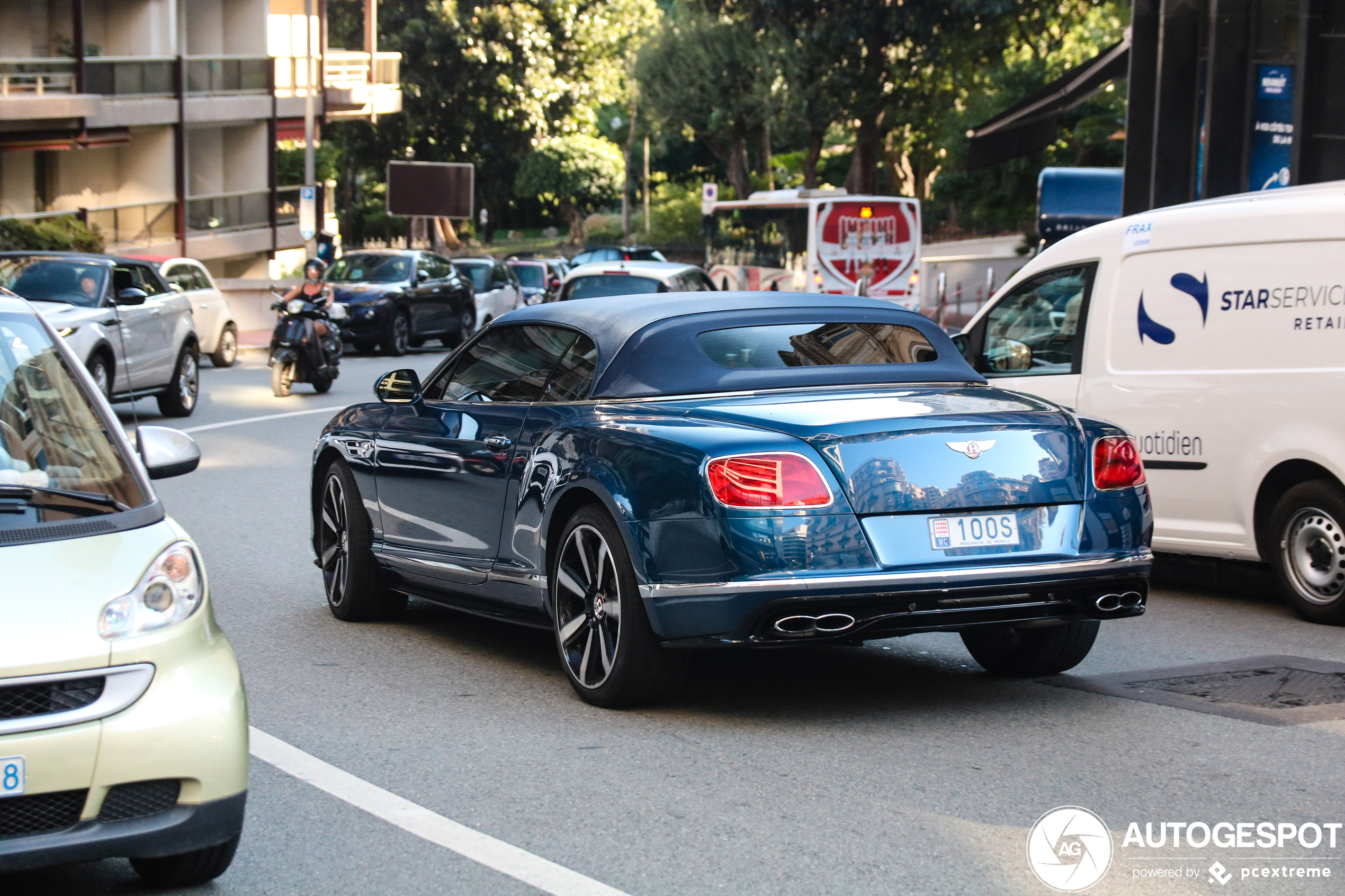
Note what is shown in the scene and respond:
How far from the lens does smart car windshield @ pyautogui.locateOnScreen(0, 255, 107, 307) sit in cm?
1723

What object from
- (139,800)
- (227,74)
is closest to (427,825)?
(139,800)

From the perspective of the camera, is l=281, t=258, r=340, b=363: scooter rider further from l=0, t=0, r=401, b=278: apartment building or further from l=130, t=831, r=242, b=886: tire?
l=130, t=831, r=242, b=886: tire

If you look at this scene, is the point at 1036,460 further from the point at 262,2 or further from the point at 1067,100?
the point at 262,2

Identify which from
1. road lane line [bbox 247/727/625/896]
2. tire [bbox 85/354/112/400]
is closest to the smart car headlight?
road lane line [bbox 247/727/625/896]

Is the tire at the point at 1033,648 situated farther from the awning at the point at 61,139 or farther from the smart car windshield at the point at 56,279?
the awning at the point at 61,139

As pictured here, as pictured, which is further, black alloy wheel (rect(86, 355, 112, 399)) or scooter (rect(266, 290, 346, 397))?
scooter (rect(266, 290, 346, 397))

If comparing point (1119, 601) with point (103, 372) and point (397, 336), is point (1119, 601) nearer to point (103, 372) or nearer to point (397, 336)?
point (103, 372)

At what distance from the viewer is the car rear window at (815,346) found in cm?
692

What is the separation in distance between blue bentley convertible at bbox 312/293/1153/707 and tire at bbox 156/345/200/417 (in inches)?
486

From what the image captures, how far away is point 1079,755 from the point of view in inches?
227

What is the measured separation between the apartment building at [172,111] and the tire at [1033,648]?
28658mm

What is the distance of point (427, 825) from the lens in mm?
5004

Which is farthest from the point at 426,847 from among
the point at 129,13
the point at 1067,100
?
the point at 129,13

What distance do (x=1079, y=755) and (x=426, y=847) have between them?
2.22 metres
